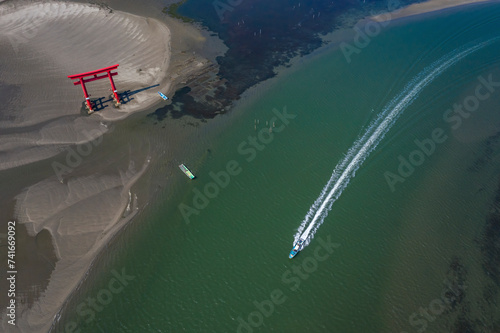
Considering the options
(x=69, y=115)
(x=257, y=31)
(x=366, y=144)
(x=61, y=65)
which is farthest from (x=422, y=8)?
(x=69, y=115)

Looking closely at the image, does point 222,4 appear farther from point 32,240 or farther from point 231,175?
point 32,240

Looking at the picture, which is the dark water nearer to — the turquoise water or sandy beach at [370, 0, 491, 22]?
sandy beach at [370, 0, 491, 22]

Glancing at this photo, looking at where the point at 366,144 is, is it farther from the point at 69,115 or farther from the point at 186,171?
the point at 69,115

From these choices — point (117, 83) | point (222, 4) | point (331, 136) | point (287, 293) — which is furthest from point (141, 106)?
point (222, 4)

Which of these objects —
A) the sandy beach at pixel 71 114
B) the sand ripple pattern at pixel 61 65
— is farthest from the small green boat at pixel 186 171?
the sand ripple pattern at pixel 61 65

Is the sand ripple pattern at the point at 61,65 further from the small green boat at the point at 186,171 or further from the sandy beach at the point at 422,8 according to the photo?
the sandy beach at the point at 422,8

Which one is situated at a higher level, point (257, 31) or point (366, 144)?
point (257, 31)
